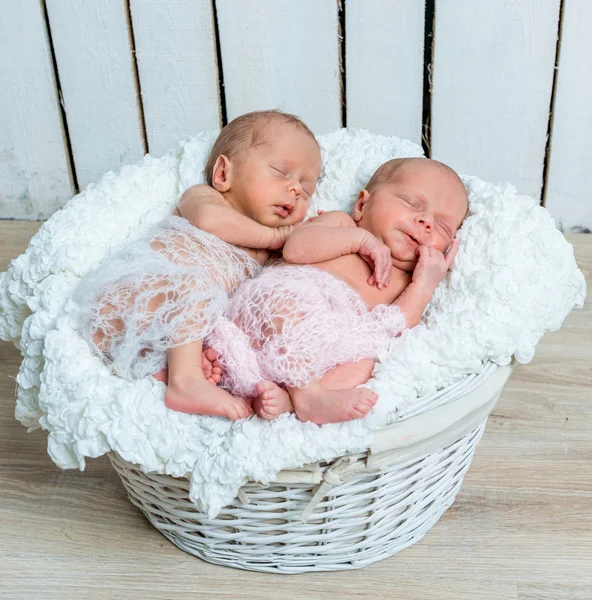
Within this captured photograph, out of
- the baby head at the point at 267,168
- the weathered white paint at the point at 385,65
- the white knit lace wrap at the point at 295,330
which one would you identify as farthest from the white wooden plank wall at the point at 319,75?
the white knit lace wrap at the point at 295,330

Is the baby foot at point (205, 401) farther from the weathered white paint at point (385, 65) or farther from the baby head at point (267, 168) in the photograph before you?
the weathered white paint at point (385, 65)

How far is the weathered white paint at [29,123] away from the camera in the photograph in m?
1.70

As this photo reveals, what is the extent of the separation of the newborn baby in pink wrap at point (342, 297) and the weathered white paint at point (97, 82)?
2.37ft

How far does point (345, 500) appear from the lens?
3.14ft

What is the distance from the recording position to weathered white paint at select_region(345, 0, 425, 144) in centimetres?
159

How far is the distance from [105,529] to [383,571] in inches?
15.0

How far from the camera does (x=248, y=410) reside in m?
0.96

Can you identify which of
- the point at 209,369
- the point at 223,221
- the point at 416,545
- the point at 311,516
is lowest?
the point at 416,545

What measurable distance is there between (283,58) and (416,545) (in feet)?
3.31

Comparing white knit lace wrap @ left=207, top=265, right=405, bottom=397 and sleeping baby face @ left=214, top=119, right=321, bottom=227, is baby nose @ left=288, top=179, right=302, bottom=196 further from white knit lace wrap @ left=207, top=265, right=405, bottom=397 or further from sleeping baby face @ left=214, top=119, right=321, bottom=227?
white knit lace wrap @ left=207, top=265, right=405, bottom=397

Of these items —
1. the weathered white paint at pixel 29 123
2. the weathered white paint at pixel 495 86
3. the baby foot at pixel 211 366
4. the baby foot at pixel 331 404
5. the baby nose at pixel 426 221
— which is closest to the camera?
the baby foot at pixel 331 404

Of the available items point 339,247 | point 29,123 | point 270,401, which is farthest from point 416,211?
point 29,123

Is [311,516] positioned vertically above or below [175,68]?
below

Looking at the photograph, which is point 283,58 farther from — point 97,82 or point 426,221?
point 426,221
